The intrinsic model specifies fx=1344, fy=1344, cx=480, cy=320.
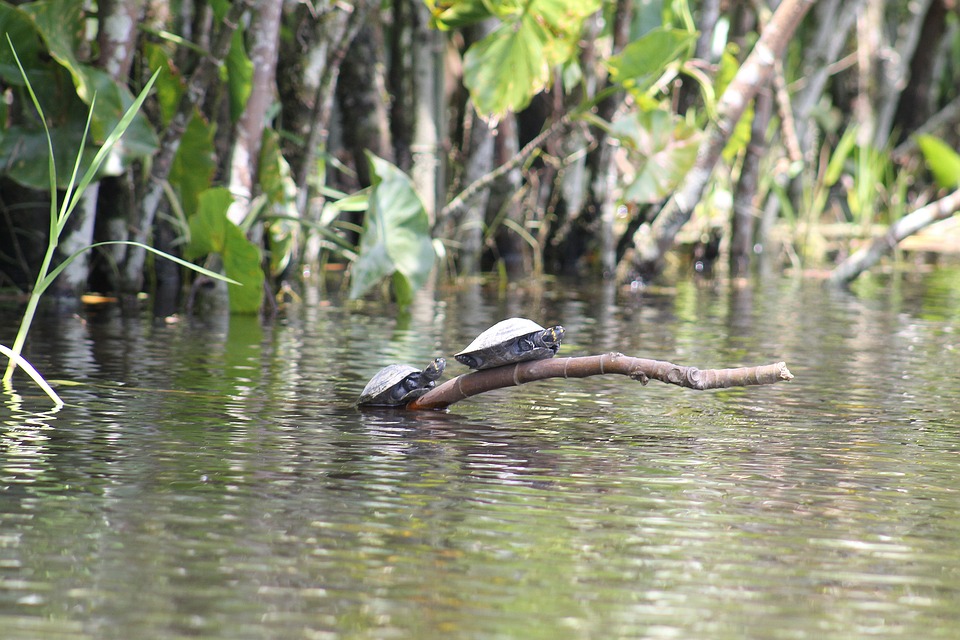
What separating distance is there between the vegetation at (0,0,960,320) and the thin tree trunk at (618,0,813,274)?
0.04 feet

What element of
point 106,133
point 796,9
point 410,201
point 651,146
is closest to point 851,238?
point 796,9

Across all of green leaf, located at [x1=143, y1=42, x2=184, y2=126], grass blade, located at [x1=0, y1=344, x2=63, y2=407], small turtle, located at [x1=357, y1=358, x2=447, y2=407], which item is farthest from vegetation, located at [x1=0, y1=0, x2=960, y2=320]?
small turtle, located at [x1=357, y1=358, x2=447, y2=407]

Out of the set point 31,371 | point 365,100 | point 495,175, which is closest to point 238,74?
point 495,175

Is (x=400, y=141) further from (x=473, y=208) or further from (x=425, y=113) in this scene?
(x=473, y=208)

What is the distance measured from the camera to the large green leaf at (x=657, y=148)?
5539mm

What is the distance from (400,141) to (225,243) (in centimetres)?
270

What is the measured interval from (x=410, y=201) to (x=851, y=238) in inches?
231

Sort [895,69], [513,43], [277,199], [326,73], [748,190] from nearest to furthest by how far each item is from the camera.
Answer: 1. [277,199]
2. [326,73]
3. [513,43]
4. [748,190]
5. [895,69]

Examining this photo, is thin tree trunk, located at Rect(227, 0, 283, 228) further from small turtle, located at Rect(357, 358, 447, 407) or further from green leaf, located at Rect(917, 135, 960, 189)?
green leaf, located at Rect(917, 135, 960, 189)

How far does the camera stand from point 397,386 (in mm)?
2795

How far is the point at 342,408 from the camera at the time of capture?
284cm

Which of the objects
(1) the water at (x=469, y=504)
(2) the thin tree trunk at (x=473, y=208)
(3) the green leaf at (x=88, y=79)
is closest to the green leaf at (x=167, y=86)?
(3) the green leaf at (x=88, y=79)

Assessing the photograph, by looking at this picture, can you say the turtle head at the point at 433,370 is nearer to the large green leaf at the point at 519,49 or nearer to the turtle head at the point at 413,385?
the turtle head at the point at 413,385

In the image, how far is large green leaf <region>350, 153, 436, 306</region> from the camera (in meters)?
4.47
